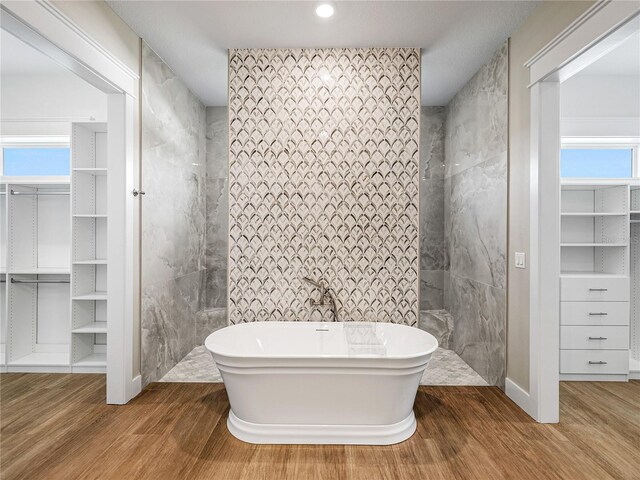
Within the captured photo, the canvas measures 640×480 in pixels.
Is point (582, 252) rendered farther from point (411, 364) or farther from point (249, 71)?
point (249, 71)

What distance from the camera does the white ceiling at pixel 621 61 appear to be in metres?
3.08

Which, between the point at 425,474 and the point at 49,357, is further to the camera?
the point at 49,357

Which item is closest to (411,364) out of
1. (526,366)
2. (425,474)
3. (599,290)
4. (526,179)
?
(425,474)

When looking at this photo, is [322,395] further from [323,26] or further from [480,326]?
[323,26]

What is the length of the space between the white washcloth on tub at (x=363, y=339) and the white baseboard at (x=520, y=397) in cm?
99

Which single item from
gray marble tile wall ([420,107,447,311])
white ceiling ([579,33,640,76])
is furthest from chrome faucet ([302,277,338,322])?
white ceiling ([579,33,640,76])

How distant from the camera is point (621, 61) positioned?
335cm

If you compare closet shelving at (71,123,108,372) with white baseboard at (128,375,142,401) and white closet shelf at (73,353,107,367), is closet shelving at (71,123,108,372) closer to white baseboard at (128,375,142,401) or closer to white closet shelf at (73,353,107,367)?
white closet shelf at (73,353,107,367)

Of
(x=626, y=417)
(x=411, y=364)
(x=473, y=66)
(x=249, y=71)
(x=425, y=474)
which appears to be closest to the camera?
(x=425, y=474)

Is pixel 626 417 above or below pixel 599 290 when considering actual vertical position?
below

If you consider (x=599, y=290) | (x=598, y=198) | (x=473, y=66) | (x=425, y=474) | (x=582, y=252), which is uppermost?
(x=473, y=66)

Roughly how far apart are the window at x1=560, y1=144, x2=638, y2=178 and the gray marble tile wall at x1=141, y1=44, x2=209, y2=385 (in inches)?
147

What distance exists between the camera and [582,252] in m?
3.60

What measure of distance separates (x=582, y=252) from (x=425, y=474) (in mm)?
2774
